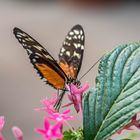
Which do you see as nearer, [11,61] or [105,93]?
[105,93]

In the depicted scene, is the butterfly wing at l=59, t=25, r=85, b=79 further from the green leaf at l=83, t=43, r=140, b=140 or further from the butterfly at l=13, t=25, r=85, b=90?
the green leaf at l=83, t=43, r=140, b=140

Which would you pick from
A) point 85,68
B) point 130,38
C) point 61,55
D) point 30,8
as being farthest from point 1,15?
point 61,55

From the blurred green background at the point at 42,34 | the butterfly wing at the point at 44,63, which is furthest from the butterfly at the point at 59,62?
the blurred green background at the point at 42,34

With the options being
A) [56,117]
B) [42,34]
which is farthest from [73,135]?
[42,34]

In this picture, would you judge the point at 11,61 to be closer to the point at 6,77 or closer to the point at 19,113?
the point at 6,77

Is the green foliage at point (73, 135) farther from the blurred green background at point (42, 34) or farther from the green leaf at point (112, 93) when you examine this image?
the blurred green background at point (42, 34)

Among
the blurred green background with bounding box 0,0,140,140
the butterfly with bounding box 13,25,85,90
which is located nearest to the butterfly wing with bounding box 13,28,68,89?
the butterfly with bounding box 13,25,85,90

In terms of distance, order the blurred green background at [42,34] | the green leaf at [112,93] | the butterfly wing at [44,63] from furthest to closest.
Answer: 1. the blurred green background at [42,34]
2. the butterfly wing at [44,63]
3. the green leaf at [112,93]
